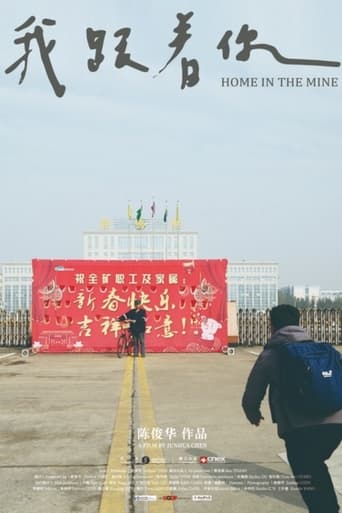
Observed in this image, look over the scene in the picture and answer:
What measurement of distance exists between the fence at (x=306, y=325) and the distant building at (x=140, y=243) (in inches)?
5525

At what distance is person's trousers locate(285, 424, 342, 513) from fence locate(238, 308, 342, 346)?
18.6 meters

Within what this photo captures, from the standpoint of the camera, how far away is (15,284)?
175 meters

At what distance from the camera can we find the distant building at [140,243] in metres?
165

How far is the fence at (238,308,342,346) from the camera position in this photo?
73.3 feet

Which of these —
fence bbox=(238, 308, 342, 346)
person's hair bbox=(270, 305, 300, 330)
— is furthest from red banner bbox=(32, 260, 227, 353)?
person's hair bbox=(270, 305, 300, 330)

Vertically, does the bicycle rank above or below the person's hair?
below

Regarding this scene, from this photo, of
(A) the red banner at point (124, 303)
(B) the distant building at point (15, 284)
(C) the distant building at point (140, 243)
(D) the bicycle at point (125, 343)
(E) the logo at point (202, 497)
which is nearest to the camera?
(E) the logo at point (202, 497)

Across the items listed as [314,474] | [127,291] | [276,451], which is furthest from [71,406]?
[127,291]

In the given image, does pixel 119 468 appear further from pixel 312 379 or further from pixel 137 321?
pixel 137 321

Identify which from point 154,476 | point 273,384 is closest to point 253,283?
point 154,476

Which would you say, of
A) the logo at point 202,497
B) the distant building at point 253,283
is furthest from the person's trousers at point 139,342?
the distant building at point 253,283

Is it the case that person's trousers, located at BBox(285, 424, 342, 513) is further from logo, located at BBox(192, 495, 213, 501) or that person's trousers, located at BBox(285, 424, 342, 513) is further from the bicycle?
the bicycle

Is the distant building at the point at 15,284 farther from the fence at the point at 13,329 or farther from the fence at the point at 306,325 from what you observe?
the fence at the point at 306,325

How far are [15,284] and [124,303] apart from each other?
161323 mm
